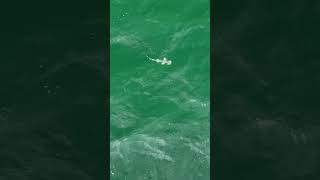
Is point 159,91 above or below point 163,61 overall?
below

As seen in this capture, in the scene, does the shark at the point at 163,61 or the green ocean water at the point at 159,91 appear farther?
the shark at the point at 163,61

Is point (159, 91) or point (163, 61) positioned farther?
point (163, 61)

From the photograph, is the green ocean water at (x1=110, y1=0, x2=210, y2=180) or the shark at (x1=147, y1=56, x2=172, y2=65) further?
the shark at (x1=147, y1=56, x2=172, y2=65)
